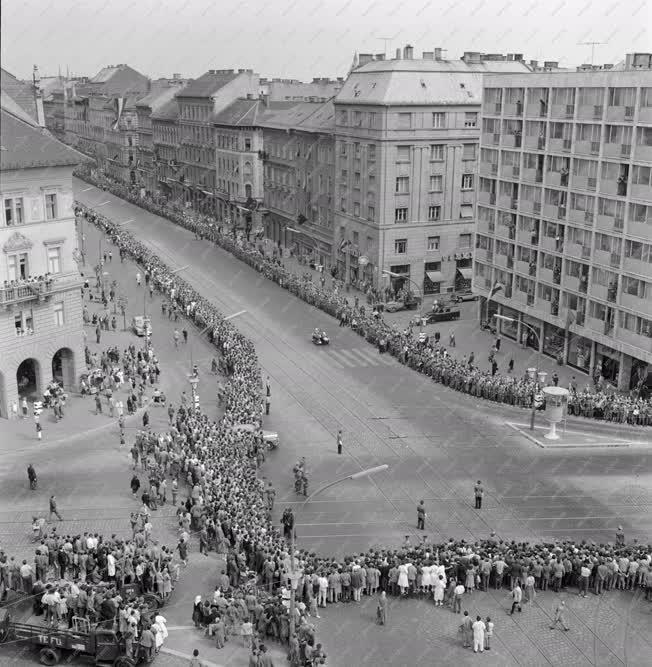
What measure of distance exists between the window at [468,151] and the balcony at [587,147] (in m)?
25.4

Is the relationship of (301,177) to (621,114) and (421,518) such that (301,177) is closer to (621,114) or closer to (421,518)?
(621,114)

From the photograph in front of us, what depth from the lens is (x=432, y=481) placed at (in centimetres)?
4147

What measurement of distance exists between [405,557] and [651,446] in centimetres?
2135

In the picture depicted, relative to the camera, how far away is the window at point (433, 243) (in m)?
82.9

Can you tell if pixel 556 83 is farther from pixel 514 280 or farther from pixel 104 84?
pixel 104 84

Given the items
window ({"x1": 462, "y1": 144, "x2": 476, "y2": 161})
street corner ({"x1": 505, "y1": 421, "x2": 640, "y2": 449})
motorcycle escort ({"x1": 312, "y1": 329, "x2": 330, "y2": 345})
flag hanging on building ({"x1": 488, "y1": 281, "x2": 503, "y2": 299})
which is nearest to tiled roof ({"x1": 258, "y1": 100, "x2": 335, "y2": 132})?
window ({"x1": 462, "y1": 144, "x2": 476, "y2": 161})

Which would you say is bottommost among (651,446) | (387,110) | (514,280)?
(651,446)

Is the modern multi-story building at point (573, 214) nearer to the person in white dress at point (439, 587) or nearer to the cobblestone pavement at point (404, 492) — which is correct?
the cobblestone pavement at point (404, 492)

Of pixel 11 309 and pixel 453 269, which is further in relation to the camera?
pixel 453 269

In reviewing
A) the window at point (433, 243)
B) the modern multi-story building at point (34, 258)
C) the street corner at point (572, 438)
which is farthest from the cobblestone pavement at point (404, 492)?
the window at point (433, 243)

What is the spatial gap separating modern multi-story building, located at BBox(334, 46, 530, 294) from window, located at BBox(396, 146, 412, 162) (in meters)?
0.09

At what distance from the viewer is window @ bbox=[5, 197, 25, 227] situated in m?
48.1

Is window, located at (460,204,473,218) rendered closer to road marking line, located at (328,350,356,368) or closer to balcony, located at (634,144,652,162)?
road marking line, located at (328,350,356,368)

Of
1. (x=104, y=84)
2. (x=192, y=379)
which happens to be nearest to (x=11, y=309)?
(x=192, y=379)
